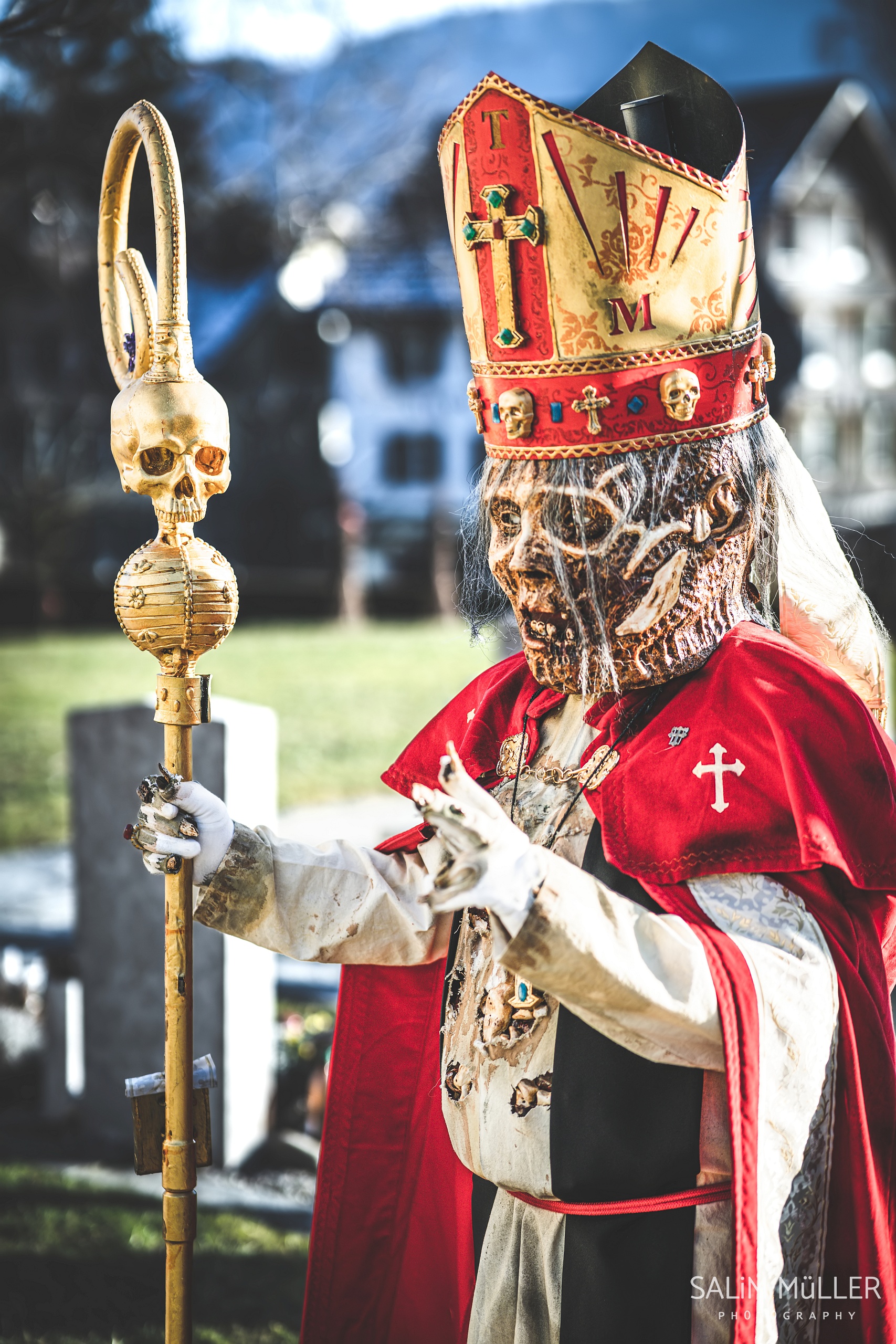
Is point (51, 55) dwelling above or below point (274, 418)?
below

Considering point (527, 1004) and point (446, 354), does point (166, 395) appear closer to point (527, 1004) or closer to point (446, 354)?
point (527, 1004)

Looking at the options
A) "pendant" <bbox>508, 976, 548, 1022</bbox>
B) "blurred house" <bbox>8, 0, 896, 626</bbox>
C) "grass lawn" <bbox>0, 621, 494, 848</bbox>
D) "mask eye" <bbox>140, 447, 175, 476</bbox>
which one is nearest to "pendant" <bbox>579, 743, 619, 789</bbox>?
"pendant" <bbox>508, 976, 548, 1022</bbox>

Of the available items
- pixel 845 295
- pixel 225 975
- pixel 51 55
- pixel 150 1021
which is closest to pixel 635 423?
pixel 225 975

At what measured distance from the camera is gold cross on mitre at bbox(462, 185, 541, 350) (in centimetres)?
189

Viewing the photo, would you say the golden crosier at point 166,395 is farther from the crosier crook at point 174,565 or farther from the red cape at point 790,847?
the red cape at point 790,847

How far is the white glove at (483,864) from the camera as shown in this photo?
1.58m

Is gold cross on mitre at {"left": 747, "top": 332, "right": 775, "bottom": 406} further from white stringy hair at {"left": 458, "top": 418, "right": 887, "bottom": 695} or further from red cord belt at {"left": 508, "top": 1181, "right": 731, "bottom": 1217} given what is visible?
red cord belt at {"left": 508, "top": 1181, "right": 731, "bottom": 1217}

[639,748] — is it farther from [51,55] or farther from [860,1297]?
[51,55]

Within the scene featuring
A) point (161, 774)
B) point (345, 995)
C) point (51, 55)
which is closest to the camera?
point (161, 774)

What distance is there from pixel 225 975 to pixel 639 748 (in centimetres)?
262

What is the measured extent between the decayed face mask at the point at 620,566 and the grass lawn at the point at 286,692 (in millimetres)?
5853

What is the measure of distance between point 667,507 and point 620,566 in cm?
12

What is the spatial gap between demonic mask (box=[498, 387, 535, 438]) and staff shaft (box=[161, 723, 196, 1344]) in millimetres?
765

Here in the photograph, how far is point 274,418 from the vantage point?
87.3 ft
